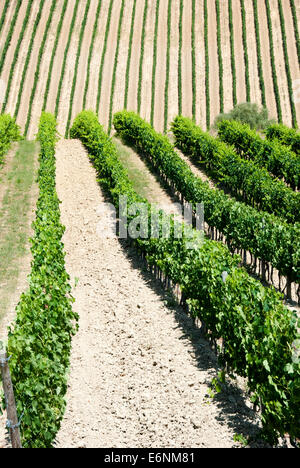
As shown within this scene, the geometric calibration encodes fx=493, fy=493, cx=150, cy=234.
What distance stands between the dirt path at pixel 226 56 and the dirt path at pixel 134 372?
29262mm

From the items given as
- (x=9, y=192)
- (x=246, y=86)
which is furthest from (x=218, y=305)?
(x=246, y=86)

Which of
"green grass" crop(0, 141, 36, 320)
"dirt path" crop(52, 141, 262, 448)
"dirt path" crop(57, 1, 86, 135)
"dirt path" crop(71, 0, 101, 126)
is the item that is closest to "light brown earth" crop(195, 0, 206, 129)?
"dirt path" crop(71, 0, 101, 126)

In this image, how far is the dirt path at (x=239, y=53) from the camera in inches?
1757

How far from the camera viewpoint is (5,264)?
17.6m

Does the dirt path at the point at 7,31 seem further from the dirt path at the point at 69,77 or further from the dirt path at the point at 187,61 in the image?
the dirt path at the point at 187,61

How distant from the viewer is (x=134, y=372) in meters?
11.6

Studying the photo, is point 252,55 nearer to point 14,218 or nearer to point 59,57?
point 59,57

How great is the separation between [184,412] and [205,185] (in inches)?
565

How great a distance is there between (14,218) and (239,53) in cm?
3357

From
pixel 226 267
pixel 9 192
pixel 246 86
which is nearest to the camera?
pixel 226 267

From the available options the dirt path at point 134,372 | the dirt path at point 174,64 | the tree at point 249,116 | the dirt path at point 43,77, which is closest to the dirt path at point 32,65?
the dirt path at point 43,77

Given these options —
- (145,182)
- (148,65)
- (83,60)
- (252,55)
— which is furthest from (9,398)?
(83,60)

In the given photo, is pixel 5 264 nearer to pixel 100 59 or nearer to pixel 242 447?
pixel 242 447

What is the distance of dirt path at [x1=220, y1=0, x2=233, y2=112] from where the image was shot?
44.1 m
